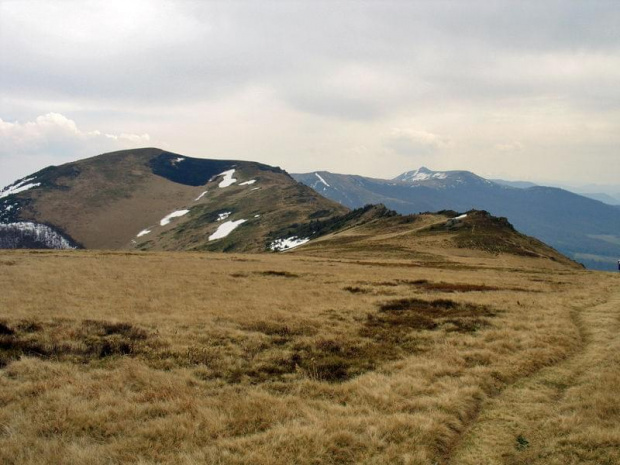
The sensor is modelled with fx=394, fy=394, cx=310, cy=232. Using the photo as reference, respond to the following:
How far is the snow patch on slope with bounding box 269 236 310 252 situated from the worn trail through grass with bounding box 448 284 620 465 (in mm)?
117976

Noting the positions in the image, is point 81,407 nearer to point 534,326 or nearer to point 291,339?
point 291,339

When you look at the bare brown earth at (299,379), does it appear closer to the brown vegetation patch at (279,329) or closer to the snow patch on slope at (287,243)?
the brown vegetation patch at (279,329)

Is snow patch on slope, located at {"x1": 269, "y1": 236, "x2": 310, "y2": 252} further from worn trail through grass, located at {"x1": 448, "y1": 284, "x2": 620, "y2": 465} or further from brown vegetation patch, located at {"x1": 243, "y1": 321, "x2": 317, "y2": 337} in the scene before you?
worn trail through grass, located at {"x1": 448, "y1": 284, "x2": 620, "y2": 465}

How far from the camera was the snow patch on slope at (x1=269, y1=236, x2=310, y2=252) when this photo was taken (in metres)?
132

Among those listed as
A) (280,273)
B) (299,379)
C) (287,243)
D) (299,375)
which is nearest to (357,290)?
(280,273)

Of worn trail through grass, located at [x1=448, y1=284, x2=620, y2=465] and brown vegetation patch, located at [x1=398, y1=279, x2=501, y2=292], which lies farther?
brown vegetation patch, located at [x1=398, y1=279, x2=501, y2=292]

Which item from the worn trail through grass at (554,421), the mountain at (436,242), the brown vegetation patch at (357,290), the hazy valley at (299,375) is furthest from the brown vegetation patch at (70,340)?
the mountain at (436,242)

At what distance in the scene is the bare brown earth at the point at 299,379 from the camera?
26.8 ft

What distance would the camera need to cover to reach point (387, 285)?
32.8m

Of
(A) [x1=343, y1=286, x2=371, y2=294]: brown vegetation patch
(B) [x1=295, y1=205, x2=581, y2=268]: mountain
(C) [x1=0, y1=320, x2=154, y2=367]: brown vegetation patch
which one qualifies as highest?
(B) [x1=295, y1=205, x2=581, y2=268]: mountain

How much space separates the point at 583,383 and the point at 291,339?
397 inches

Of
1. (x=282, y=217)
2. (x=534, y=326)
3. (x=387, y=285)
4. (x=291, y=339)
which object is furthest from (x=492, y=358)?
(x=282, y=217)

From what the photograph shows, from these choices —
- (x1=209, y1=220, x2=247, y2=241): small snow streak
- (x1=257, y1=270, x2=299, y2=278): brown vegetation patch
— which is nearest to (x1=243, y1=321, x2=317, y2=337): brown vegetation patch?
(x1=257, y1=270, x2=299, y2=278): brown vegetation patch

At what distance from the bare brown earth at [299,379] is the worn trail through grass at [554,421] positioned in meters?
0.04
